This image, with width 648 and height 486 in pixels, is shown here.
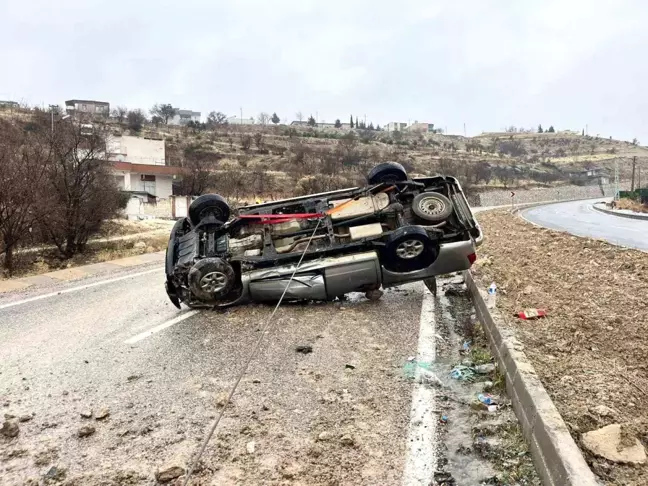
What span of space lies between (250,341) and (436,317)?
249 cm

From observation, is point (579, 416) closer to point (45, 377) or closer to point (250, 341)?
point (250, 341)

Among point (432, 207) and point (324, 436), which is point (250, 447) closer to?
point (324, 436)

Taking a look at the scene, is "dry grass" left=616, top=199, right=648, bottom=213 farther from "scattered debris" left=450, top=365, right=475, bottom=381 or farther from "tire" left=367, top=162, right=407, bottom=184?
"scattered debris" left=450, top=365, right=475, bottom=381

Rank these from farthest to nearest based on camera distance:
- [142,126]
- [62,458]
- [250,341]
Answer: [142,126]
[250,341]
[62,458]

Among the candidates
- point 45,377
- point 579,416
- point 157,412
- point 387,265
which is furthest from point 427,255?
point 45,377

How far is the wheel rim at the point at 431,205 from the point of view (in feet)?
23.5

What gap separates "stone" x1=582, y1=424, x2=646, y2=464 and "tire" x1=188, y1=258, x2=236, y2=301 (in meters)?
4.51

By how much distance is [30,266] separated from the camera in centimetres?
1468

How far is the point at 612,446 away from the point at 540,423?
0.40 m

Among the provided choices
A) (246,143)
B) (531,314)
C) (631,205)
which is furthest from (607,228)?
(246,143)

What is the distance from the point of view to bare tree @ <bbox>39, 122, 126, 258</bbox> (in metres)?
17.0

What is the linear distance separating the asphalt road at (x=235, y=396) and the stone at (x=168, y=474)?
0.04 meters

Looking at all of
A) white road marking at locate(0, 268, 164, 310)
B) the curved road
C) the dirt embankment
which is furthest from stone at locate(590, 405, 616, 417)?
the curved road

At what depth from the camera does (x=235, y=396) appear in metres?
4.01
